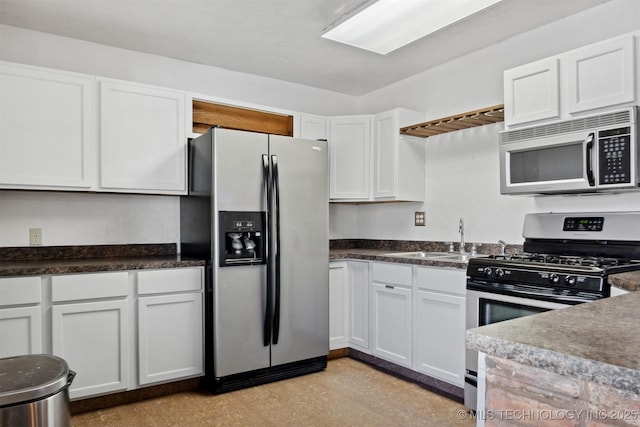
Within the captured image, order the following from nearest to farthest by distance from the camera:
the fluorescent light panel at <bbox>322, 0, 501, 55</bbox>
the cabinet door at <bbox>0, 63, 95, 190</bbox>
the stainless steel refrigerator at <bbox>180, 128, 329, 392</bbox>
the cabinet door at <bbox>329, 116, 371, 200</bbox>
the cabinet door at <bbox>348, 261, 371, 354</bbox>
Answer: the fluorescent light panel at <bbox>322, 0, 501, 55</bbox>, the cabinet door at <bbox>0, 63, 95, 190</bbox>, the stainless steel refrigerator at <bbox>180, 128, 329, 392</bbox>, the cabinet door at <bbox>348, 261, 371, 354</bbox>, the cabinet door at <bbox>329, 116, 371, 200</bbox>

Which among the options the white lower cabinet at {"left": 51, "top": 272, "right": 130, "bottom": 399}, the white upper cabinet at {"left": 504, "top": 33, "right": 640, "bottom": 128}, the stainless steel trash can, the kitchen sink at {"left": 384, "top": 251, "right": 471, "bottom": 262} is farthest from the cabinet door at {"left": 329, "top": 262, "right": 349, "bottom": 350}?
the stainless steel trash can

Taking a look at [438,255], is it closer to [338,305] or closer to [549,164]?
[338,305]

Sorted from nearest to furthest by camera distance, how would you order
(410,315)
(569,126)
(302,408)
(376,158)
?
(569,126) < (302,408) < (410,315) < (376,158)

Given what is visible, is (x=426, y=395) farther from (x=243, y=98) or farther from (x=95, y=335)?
(x=243, y=98)

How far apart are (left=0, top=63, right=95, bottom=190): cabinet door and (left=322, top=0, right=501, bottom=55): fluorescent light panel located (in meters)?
1.64

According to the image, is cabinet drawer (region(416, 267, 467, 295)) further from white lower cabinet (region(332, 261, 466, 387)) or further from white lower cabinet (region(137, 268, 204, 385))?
white lower cabinet (region(137, 268, 204, 385))

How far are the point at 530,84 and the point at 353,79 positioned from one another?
5.67 feet

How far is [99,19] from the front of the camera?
2807 millimetres

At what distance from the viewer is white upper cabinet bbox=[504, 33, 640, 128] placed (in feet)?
7.26

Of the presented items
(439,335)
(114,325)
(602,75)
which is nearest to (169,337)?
(114,325)

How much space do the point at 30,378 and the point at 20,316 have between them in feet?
3.51

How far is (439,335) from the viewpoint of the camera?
2830 millimetres

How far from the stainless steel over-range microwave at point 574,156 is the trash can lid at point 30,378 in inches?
99.6

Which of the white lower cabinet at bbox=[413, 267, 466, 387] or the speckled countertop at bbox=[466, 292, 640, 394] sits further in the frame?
the white lower cabinet at bbox=[413, 267, 466, 387]
